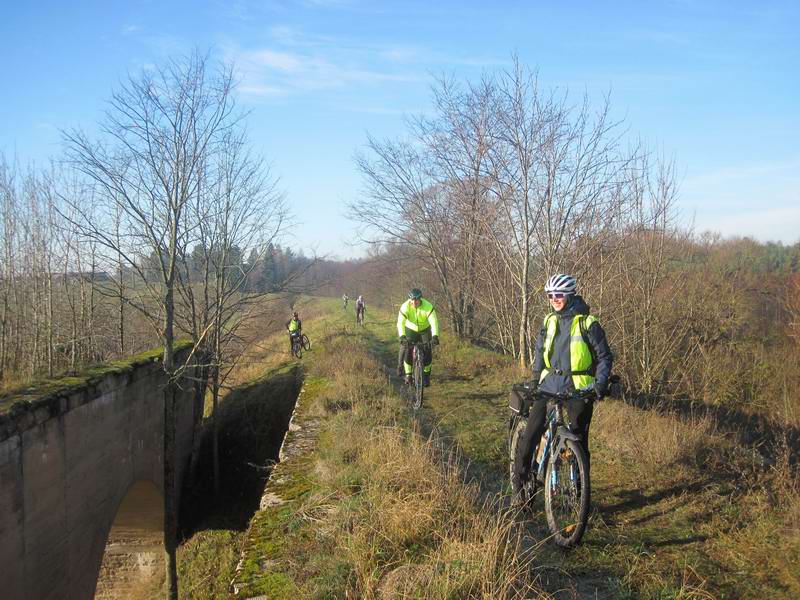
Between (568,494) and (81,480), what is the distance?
6.78m

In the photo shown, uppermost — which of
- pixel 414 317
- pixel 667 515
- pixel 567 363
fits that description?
pixel 414 317

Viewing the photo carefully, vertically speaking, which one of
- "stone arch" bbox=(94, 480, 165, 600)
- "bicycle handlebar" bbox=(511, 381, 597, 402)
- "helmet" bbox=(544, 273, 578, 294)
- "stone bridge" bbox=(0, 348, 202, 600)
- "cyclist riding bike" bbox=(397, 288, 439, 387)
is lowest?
"stone arch" bbox=(94, 480, 165, 600)

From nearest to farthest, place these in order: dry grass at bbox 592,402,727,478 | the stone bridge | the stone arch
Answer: dry grass at bbox 592,402,727,478 → the stone bridge → the stone arch

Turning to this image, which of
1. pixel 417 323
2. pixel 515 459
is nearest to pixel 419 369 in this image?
pixel 417 323

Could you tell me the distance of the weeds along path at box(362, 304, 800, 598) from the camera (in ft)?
11.4

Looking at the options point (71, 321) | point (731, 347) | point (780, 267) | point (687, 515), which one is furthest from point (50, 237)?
point (780, 267)

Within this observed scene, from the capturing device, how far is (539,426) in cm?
441

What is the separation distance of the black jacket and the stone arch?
10295mm

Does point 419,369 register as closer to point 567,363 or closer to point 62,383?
point 567,363

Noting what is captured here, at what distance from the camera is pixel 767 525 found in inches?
164

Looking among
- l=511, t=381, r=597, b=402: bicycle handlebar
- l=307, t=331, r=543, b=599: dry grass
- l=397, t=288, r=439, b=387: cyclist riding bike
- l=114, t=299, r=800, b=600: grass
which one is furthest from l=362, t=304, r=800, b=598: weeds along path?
l=397, t=288, r=439, b=387: cyclist riding bike

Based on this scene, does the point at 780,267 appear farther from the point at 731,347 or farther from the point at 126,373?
the point at 126,373

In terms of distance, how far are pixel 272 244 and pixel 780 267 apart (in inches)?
920

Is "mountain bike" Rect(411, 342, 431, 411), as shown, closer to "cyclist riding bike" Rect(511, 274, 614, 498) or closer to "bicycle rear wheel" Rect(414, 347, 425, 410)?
"bicycle rear wheel" Rect(414, 347, 425, 410)
